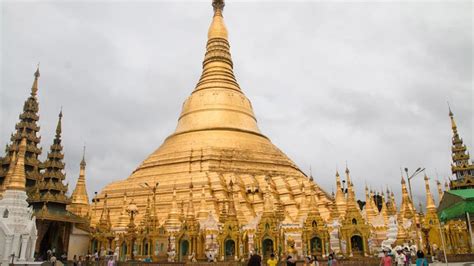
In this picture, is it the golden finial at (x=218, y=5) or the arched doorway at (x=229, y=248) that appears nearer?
the arched doorway at (x=229, y=248)

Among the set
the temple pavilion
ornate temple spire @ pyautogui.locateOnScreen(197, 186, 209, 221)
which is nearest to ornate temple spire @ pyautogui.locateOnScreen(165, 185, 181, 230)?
the temple pavilion

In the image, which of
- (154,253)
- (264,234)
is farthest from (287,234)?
(154,253)

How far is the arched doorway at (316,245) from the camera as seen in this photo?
2369 cm

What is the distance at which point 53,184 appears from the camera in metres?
27.9

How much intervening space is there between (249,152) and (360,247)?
14827 millimetres

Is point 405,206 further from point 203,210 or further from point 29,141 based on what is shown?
point 29,141

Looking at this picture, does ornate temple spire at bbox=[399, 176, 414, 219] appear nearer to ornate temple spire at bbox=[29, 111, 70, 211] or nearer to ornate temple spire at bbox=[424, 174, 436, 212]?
ornate temple spire at bbox=[424, 174, 436, 212]

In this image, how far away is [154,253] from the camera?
2562 centimetres

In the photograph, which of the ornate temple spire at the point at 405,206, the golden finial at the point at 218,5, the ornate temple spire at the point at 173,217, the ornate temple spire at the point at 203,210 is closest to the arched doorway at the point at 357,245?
the ornate temple spire at the point at 405,206

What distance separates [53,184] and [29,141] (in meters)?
4.65

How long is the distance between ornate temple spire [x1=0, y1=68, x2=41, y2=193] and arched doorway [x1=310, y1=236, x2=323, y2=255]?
65.9 ft

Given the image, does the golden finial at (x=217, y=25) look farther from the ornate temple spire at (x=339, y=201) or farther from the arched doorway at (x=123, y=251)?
the arched doorway at (x=123, y=251)

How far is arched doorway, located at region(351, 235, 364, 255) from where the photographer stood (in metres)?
23.3

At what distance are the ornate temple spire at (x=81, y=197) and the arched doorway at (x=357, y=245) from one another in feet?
73.8
